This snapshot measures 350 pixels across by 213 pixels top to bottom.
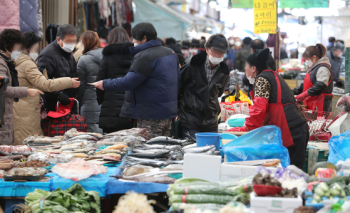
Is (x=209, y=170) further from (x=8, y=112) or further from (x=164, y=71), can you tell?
(x=8, y=112)

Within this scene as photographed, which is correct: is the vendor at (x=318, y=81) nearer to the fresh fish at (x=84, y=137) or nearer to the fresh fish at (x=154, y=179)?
the fresh fish at (x=84, y=137)

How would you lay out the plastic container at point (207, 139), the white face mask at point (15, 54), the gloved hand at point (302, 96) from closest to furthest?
the plastic container at point (207, 139) < the white face mask at point (15, 54) < the gloved hand at point (302, 96)

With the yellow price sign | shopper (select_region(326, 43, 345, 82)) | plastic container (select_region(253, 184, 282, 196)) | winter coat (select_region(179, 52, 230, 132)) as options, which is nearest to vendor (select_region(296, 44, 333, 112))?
Answer: the yellow price sign

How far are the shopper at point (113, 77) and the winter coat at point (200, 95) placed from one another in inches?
32.6

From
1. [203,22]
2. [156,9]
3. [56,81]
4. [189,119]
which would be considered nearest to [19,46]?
[56,81]

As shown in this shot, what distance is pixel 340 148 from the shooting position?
3.97 m

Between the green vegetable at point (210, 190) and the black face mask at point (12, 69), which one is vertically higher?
the black face mask at point (12, 69)

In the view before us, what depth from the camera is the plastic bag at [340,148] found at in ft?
12.8

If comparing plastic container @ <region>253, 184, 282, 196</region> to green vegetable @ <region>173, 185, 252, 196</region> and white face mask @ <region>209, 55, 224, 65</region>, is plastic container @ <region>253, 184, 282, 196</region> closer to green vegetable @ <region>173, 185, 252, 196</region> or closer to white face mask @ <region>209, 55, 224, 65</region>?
green vegetable @ <region>173, 185, 252, 196</region>

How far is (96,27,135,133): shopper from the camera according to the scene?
17.0 ft

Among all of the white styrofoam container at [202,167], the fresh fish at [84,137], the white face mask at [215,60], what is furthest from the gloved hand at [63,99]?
the white styrofoam container at [202,167]

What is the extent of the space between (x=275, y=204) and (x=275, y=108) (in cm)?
206

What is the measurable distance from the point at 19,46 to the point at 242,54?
8.21 metres

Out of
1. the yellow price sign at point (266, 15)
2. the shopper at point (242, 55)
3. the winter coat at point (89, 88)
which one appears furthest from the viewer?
the shopper at point (242, 55)
